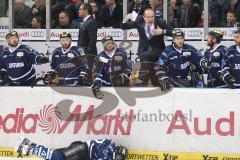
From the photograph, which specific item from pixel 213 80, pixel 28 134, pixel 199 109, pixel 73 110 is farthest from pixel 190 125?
pixel 28 134

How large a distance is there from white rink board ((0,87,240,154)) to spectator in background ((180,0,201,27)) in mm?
3265

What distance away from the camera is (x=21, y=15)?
606 inches

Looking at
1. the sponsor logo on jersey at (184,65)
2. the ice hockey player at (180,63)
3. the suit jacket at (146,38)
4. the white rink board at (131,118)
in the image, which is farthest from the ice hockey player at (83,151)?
the suit jacket at (146,38)

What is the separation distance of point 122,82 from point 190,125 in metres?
1.35

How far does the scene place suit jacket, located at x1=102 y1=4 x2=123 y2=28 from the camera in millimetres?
14344

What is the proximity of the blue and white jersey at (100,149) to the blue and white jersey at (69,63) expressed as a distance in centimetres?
149

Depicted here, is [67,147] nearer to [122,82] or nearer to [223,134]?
A: [122,82]

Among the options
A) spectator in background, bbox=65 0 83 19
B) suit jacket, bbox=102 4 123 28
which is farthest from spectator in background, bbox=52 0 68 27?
suit jacket, bbox=102 4 123 28

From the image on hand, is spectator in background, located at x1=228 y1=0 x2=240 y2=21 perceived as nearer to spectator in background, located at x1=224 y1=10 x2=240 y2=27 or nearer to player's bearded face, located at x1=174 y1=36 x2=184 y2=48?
spectator in background, located at x1=224 y1=10 x2=240 y2=27

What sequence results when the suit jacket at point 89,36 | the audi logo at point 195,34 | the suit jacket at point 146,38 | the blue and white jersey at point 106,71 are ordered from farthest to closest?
1. the audi logo at point 195,34
2. the suit jacket at point 89,36
3. the suit jacket at point 146,38
4. the blue and white jersey at point 106,71

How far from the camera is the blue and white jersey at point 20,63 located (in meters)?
12.3

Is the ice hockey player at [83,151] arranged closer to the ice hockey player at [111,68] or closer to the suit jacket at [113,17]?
the ice hockey player at [111,68]

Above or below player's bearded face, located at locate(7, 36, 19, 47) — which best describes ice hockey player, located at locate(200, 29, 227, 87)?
below

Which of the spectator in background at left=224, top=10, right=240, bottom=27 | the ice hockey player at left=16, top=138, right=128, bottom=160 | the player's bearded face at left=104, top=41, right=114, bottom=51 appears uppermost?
the spectator in background at left=224, top=10, right=240, bottom=27
